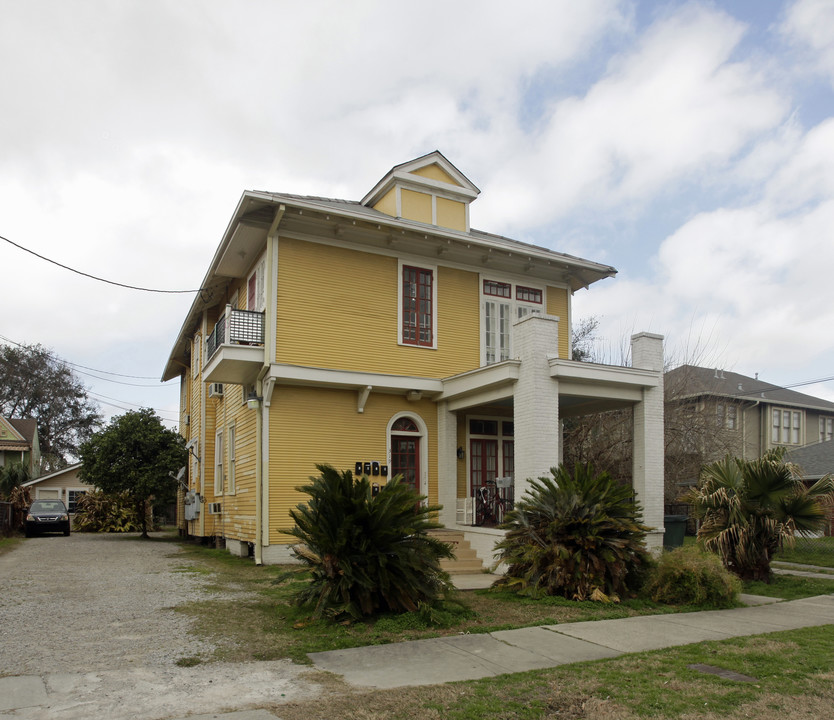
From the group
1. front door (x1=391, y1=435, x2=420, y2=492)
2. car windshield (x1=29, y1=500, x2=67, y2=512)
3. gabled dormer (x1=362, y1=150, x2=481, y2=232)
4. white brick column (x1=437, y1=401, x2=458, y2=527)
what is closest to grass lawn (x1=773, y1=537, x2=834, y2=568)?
white brick column (x1=437, y1=401, x2=458, y2=527)

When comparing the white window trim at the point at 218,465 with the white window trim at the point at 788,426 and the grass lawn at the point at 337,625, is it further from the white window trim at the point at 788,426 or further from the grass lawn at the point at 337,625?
the white window trim at the point at 788,426

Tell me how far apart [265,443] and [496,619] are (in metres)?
6.86

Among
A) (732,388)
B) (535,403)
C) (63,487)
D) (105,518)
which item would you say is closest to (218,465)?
(535,403)

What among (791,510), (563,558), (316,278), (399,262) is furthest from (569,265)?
(563,558)

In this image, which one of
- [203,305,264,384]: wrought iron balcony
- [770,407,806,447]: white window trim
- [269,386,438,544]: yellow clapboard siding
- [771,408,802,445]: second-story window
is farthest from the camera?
[771,408,802,445]: second-story window

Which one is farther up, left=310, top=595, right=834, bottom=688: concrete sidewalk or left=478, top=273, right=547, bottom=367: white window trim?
left=478, top=273, right=547, bottom=367: white window trim

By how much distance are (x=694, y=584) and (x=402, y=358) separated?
24.6ft

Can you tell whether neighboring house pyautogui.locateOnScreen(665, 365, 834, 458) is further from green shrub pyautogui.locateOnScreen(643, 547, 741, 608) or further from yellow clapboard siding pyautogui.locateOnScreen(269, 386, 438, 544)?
green shrub pyautogui.locateOnScreen(643, 547, 741, 608)

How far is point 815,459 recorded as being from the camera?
1026 inches

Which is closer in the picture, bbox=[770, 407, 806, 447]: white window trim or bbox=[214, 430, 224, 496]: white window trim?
bbox=[214, 430, 224, 496]: white window trim

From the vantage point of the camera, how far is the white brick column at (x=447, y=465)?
1529cm

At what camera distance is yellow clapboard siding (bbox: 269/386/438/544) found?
1384 cm

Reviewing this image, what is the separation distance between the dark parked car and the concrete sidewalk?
21.4 meters

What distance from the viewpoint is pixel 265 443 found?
13820 millimetres
